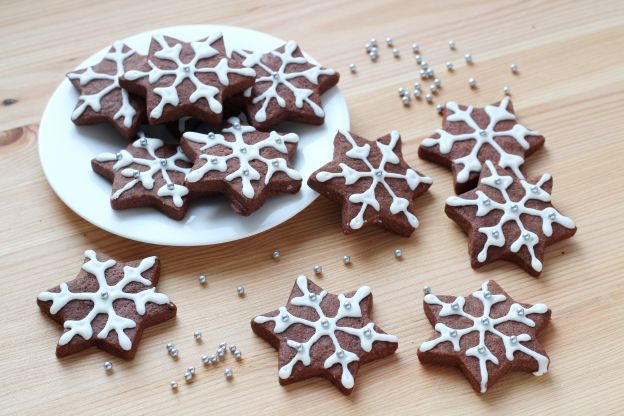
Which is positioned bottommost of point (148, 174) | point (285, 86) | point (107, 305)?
point (107, 305)

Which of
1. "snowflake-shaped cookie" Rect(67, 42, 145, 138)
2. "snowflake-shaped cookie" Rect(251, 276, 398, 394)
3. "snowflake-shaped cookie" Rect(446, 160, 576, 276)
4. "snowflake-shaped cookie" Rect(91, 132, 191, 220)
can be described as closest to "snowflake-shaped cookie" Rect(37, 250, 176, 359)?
"snowflake-shaped cookie" Rect(91, 132, 191, 220)

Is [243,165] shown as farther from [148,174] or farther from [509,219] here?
[509,219]

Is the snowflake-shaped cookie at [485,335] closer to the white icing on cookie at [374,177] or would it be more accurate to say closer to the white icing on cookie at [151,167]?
the white icing on cookie at [374,177]

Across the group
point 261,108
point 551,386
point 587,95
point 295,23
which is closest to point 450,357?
point 551,386

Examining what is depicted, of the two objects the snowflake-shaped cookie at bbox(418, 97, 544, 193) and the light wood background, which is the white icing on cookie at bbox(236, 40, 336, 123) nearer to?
the light wood background

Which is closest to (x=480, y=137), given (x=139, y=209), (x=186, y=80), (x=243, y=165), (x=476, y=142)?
(x=476, y=142)

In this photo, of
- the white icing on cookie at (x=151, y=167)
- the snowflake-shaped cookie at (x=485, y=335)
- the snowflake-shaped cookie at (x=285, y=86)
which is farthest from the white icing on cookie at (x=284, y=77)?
the snowflake-shaped cookie at (x=485, y=335)

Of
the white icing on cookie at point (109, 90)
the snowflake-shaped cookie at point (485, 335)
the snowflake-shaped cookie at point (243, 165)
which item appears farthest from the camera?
the white icing on cookie at point (109, 90)
